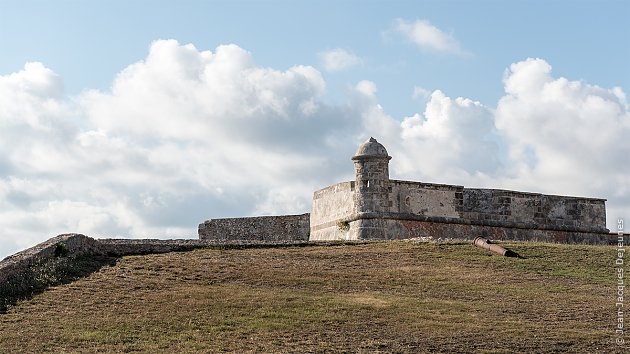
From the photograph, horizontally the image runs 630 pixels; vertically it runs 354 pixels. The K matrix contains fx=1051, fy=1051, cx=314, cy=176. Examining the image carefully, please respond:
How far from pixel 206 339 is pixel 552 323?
5.84 meters

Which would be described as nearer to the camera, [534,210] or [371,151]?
[371,151]

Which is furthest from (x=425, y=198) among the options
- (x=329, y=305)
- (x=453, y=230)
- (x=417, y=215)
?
(x=329, y=305)

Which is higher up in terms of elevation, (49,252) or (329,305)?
(49,252)

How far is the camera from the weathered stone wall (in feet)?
114

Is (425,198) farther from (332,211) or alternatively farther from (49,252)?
(49,252)

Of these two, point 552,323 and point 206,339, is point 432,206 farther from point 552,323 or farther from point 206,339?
point 206,339

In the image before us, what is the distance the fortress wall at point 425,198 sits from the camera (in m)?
30.3

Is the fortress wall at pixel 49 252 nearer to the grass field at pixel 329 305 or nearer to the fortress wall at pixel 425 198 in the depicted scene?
the grass field at pixel 329 305

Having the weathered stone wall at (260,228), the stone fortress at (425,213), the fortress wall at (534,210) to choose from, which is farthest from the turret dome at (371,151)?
the weathered stone wall at (260,228)

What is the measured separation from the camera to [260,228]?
116 ft

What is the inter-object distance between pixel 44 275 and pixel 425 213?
13.0 meters

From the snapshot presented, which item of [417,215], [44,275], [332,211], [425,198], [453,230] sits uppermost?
[425,198]

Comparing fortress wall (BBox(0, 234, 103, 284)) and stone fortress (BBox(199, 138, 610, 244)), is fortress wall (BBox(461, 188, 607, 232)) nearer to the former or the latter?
stone fortress (BBox(199, 138, 610, 244))

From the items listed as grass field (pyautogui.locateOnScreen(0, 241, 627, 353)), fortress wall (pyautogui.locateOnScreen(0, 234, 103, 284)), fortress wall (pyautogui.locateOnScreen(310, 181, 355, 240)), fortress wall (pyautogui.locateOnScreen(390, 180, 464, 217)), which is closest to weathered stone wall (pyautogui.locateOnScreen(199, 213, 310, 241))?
fortress wall (pyautogui.locateOnScreen(310, 181, 355, 240))
